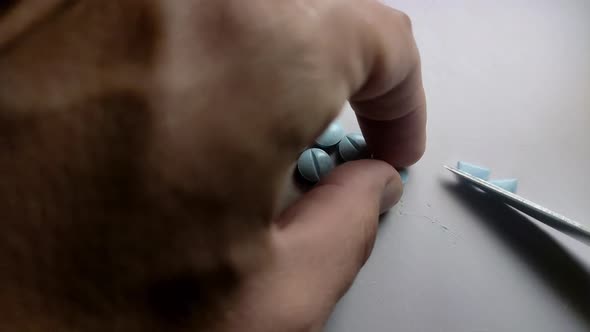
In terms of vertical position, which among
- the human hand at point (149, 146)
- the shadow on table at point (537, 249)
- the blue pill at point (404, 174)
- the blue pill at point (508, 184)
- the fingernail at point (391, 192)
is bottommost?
the shadow on table at point (537, 249)

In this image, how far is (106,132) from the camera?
0.28 m

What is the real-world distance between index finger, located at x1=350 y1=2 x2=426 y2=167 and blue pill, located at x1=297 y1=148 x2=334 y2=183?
6 centimetres

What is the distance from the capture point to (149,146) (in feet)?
0.90

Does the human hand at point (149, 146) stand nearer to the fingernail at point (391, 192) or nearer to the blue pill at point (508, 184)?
the fingernail at point (391, 192)

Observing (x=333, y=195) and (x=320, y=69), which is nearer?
(x=320, y=69)

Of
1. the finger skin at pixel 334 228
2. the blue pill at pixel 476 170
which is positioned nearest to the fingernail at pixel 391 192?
the finger skin at pixel 334 228

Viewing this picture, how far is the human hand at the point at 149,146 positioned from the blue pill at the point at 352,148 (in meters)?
0.30

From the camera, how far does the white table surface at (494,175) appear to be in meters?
0.56

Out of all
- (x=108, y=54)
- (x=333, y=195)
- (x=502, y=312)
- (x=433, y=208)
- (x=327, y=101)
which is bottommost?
(x=502, y=312)

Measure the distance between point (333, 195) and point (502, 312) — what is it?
0.30m

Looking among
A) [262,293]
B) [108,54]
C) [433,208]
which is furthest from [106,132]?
[433,208]

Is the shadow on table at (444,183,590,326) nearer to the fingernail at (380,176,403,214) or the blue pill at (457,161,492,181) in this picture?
the blue pill at (457,161,492,181)

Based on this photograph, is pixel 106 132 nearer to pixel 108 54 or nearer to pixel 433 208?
pixel 108 54

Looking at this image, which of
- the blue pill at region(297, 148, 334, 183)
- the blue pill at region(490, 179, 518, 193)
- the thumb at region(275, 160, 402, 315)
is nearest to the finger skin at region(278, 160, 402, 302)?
the thumb at region(275, 160, 402, 315)
